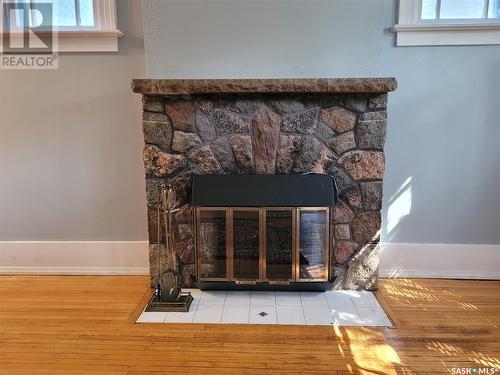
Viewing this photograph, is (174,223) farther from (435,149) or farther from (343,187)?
(435,149)

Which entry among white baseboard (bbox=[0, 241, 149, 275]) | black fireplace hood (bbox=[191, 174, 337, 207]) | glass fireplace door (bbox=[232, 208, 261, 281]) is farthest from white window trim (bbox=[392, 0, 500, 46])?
white baseboard (bbox=[0, 241, 149, 275])

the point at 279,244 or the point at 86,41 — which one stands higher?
the point at 86,41

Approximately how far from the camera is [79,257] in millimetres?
2930

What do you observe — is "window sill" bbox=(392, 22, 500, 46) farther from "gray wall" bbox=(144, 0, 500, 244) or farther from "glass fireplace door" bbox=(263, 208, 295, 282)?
"glass fireplace door" bbox=(263, 208, 295, 282)

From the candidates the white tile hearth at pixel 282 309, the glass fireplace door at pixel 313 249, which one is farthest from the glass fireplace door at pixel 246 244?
the glass fireplace door at pixel 313 249

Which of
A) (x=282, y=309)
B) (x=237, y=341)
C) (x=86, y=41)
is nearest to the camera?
(x=237, y=341)

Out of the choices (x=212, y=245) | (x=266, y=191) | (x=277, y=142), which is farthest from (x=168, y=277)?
(x=277, y=142)

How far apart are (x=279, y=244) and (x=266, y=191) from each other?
0.34m

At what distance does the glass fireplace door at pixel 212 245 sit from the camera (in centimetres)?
249

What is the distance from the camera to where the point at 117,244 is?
2916 mm

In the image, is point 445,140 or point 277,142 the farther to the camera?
point 445,140

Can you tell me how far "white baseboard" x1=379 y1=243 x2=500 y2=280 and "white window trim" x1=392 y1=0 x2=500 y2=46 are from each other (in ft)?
4.46

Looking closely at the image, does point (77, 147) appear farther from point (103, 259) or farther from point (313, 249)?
point (313, 249)

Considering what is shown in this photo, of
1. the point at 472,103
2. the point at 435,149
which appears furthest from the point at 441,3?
the point at 435,149
